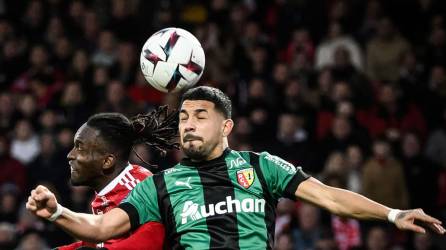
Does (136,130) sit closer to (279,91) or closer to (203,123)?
(203,123)

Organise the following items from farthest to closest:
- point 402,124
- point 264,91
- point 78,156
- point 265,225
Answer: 1. point 264,91
2. point 402,124
3. point 78,156
4. point 265,225

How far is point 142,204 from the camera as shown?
518 centimetres

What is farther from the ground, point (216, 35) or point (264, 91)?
point (216, 35)

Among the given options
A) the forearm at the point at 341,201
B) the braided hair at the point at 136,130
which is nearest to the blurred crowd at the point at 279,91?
the braided hair at the point at 136,130

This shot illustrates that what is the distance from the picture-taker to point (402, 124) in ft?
35.6

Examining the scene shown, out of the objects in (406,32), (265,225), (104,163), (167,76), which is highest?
(406,32)

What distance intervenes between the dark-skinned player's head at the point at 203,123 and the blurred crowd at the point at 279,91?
4073 mm

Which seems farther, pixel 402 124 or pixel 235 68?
pixel 235 68

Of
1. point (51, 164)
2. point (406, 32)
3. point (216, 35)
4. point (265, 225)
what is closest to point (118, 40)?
point (216, 35)

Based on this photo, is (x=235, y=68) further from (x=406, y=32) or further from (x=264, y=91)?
(x=406, y=32)

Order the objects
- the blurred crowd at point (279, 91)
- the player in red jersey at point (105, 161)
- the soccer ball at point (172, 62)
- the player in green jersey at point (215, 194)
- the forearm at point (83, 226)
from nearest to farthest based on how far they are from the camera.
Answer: the forearm at point (83, 226) → the player in green jersey at point (215, 194) → the player in red jersey at point (105, 161) → the soccer ball at point (172, 62) → the blurred crowd at point (279, 91)

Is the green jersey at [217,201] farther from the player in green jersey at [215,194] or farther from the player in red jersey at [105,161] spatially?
the player in red jersey at [105,161]

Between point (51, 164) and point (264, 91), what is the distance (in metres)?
2.67

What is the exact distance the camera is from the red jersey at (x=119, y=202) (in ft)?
16.8
